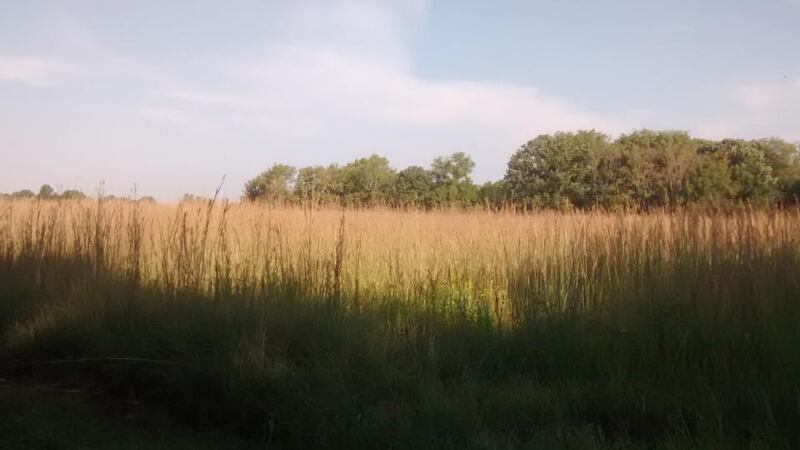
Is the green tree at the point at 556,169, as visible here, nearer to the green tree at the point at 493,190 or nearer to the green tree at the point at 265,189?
the green tree at the point at 493,190

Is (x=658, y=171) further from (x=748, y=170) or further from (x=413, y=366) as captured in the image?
→ (x=413, y=366)

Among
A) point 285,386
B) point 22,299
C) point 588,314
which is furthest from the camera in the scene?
point 22,299

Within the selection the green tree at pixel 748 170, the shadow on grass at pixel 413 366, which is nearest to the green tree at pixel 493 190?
the green tree at pixel 748 170

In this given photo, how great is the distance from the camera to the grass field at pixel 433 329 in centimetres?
383

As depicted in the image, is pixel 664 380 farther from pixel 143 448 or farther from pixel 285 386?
pixel 143 448

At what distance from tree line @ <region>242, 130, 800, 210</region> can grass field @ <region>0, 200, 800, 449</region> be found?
177cm

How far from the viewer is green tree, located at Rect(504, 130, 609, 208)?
44.2 ft

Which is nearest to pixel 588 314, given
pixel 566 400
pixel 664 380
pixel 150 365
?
pixel 664 380

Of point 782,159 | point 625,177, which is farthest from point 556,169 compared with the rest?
point 782,159

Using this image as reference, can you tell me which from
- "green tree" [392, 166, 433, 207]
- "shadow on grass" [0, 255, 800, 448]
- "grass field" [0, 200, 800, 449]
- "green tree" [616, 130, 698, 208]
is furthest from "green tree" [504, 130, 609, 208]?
"shadow on grass" [0, 255, 800, 448]

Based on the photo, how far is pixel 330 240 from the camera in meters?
7.32

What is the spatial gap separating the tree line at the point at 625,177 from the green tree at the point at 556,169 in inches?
1.0

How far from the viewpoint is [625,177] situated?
11.2m

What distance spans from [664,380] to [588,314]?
103 centimetres
